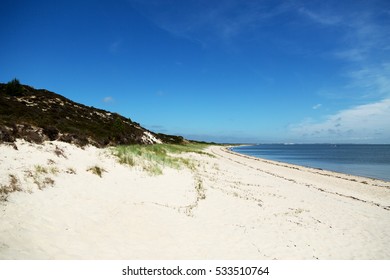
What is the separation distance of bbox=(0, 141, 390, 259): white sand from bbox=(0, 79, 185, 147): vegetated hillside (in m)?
3.67

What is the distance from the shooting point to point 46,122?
25.0m

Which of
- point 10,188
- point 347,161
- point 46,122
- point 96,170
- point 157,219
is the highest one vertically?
point 46,122

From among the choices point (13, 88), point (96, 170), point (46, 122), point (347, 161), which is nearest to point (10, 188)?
point (96, 170)

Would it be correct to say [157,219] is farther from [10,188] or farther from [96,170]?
[96,170]

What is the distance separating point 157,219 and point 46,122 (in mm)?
20289

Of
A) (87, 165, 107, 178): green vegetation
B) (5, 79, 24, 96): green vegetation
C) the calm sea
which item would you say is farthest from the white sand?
(5, 79, 24, 96): green vegetation

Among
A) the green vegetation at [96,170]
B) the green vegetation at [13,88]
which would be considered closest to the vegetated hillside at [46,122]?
the green vegetation at [13,88]

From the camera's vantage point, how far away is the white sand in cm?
723

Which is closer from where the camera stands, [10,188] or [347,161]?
[10,188]

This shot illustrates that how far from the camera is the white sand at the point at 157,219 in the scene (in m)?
7.23

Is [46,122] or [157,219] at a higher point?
[46,122]

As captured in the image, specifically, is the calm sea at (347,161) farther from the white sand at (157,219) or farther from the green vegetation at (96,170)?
the green vegetation at (96,170)

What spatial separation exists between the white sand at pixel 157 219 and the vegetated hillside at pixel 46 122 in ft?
12.0

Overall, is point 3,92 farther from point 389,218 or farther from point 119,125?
point 389,218
